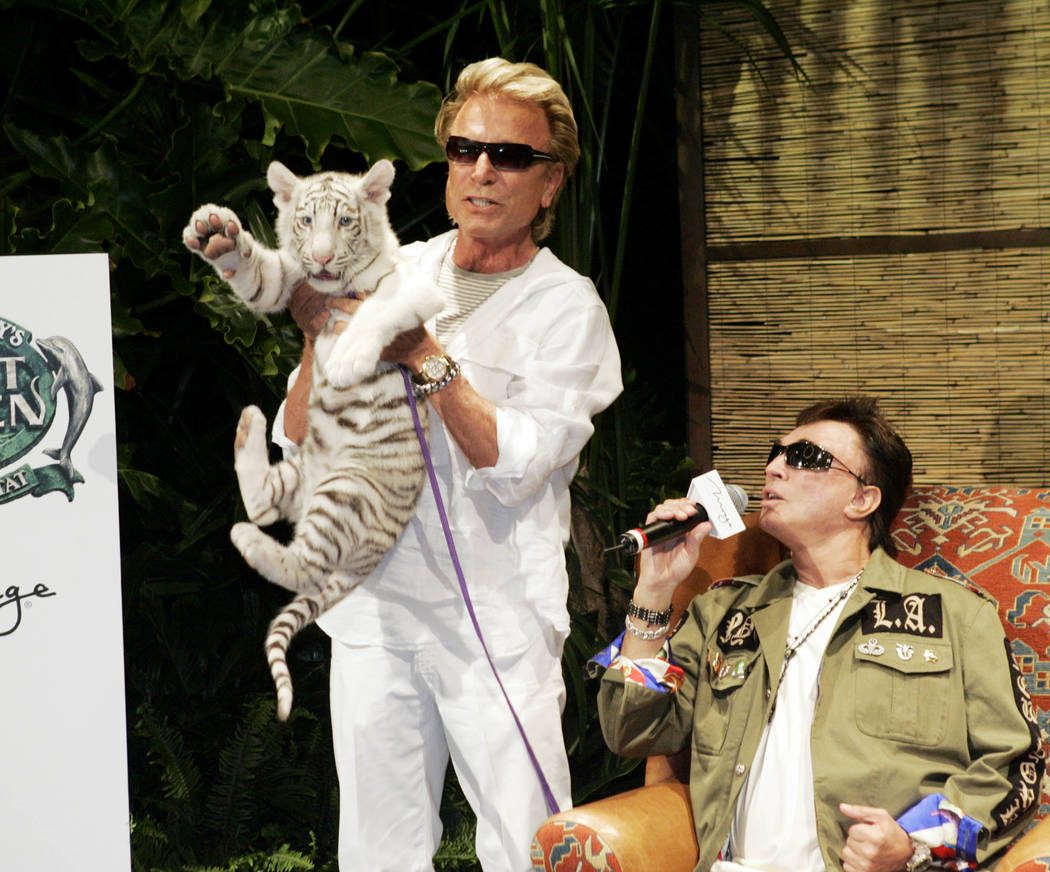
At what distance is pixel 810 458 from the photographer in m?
2.22

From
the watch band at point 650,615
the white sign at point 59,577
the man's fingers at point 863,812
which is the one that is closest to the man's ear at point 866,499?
the watch band at point 650,615

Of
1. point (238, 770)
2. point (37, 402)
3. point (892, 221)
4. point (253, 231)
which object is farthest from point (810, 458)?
point (238, 770)

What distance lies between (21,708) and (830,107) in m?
2.34

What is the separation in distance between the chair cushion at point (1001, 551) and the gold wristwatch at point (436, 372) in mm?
1068

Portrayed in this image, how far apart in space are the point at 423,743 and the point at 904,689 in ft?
2.57

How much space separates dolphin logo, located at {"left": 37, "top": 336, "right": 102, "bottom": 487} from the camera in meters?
1.77

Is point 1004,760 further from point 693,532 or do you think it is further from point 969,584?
point 693,532

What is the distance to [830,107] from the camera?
10.4ft

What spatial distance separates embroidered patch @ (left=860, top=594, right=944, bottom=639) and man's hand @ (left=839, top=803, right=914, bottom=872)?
32 centimetres

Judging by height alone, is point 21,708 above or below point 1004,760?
above

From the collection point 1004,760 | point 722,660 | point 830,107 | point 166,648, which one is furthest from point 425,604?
point 830,107

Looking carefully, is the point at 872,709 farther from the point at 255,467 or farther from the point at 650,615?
the point at 255,467

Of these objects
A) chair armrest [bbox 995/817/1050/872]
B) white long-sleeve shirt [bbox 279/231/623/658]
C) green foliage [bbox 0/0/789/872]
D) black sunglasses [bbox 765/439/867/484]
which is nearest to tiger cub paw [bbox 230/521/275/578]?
white long-sleeve shirt [bbox 279/231/623/658]

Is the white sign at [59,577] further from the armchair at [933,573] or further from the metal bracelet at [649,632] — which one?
the metal bracelet at [649,632]
